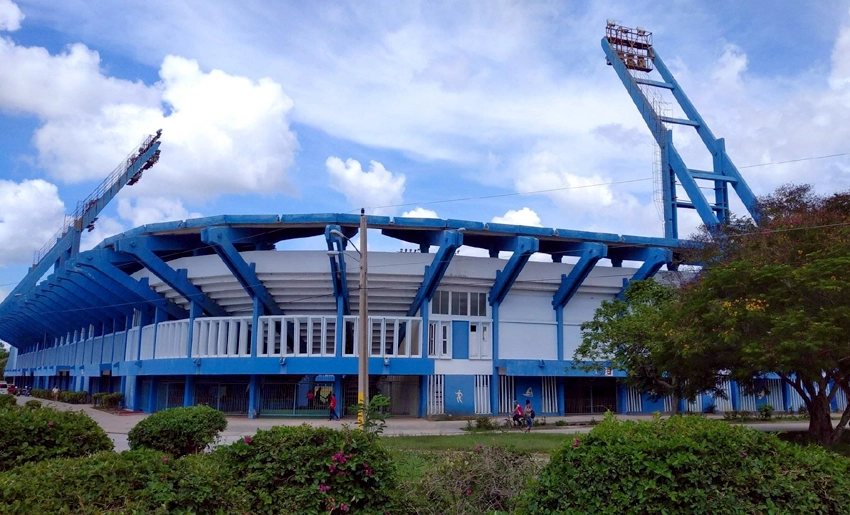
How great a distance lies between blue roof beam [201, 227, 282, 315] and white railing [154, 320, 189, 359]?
16.5 feet

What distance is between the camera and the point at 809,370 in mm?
17547

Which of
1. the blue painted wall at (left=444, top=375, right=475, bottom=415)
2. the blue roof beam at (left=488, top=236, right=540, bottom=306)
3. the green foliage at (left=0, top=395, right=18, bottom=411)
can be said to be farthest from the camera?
the blue painted wall at (left=444, top=375, right=475, bottom=415)

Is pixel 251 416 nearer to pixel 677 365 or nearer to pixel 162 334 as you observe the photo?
pixel 162 334

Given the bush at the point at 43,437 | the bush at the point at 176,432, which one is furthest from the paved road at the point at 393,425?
the bush at the point at 43,437

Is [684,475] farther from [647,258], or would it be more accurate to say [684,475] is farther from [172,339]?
[172,339]

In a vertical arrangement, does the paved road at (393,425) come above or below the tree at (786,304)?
below

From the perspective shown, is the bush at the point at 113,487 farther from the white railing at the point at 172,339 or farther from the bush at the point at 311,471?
the white railing at the point at 172,339

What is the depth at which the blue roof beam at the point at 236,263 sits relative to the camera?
3447 cm

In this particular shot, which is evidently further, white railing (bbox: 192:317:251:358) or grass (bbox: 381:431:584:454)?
white railing (bbox: 192:317:251:358)

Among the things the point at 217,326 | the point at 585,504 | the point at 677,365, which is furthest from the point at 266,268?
the point at 585,504

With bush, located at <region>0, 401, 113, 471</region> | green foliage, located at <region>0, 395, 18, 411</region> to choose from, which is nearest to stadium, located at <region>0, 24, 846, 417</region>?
green foliage, located at <region>0, 395, 18, 411</region>

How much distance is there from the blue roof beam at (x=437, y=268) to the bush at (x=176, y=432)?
20951 mm

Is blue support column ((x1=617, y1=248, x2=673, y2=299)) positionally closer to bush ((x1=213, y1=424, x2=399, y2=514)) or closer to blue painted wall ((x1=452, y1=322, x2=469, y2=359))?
blue painted wall ((x1=452, y1=322, x2=469, y2=359))

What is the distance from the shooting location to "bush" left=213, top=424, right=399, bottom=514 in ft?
22.9
